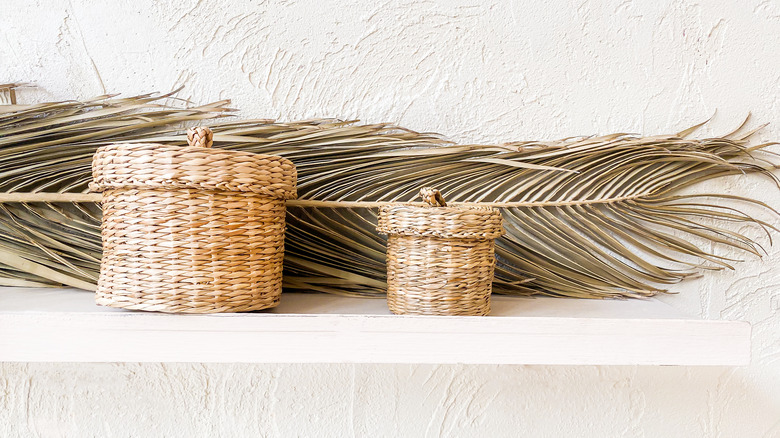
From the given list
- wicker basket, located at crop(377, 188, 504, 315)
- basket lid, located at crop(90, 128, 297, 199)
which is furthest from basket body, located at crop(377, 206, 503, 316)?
basket lid, located at crop(90, 128, 297, 199)

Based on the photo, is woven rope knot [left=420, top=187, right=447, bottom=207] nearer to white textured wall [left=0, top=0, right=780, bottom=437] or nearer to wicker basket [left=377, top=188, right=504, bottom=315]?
wicker basket [left=377, top=188, right=504, bottom=315]

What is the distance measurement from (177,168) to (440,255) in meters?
0.19

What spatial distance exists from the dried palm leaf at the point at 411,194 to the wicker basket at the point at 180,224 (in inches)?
3.9

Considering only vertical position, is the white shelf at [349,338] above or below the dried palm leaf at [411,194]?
below

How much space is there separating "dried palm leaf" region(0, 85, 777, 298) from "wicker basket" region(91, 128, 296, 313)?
100 mm

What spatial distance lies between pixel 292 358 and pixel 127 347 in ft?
0.37

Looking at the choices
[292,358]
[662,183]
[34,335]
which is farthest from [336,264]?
[662,183]

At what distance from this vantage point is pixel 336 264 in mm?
459

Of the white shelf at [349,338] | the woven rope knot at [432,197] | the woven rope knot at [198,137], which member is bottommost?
the white shelf at [349,338]

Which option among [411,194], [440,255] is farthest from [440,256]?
[411,194]

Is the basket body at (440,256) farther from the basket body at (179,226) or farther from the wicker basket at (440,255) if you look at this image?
the basket body at (179,226)

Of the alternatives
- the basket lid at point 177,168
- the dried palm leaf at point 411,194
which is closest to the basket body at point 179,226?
the basket lid at point 177,168

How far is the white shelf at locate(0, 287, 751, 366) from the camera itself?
1.09ft

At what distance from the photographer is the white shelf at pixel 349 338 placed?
33 cm
